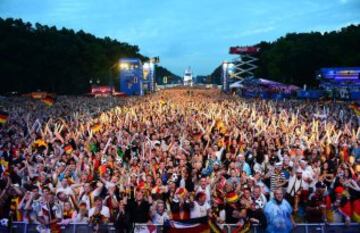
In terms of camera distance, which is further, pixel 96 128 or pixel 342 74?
pixel 342 74

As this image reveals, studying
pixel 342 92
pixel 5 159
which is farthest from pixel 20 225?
pixel 342 92

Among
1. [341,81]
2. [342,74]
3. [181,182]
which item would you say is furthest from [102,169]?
[342,74]

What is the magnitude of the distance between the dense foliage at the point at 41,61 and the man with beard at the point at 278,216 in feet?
215

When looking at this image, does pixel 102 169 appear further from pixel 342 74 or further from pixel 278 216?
pixel 342 74

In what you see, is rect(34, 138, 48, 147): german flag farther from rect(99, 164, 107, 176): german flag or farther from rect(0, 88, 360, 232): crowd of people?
rect(99, 164, 107, 176): german flag

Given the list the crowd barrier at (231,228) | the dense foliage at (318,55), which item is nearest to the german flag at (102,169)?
the crowd barrier at (231,228)

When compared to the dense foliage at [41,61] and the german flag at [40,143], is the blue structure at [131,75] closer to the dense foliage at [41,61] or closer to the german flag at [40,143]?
the dense foliage at [41,61]

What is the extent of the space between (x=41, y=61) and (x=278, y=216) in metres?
74.2

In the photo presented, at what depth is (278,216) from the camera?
8117 millimetres

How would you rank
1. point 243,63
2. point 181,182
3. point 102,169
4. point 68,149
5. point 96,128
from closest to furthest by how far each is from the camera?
point 181,182
point 102,169
point 68,149
point 96,128
point 243,63

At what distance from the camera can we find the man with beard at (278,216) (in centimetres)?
811

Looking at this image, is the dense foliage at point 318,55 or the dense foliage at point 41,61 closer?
the dense foliage at point 41,61

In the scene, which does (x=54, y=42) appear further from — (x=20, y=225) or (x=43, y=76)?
(x=20, y=225)

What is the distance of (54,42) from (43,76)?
827cm
